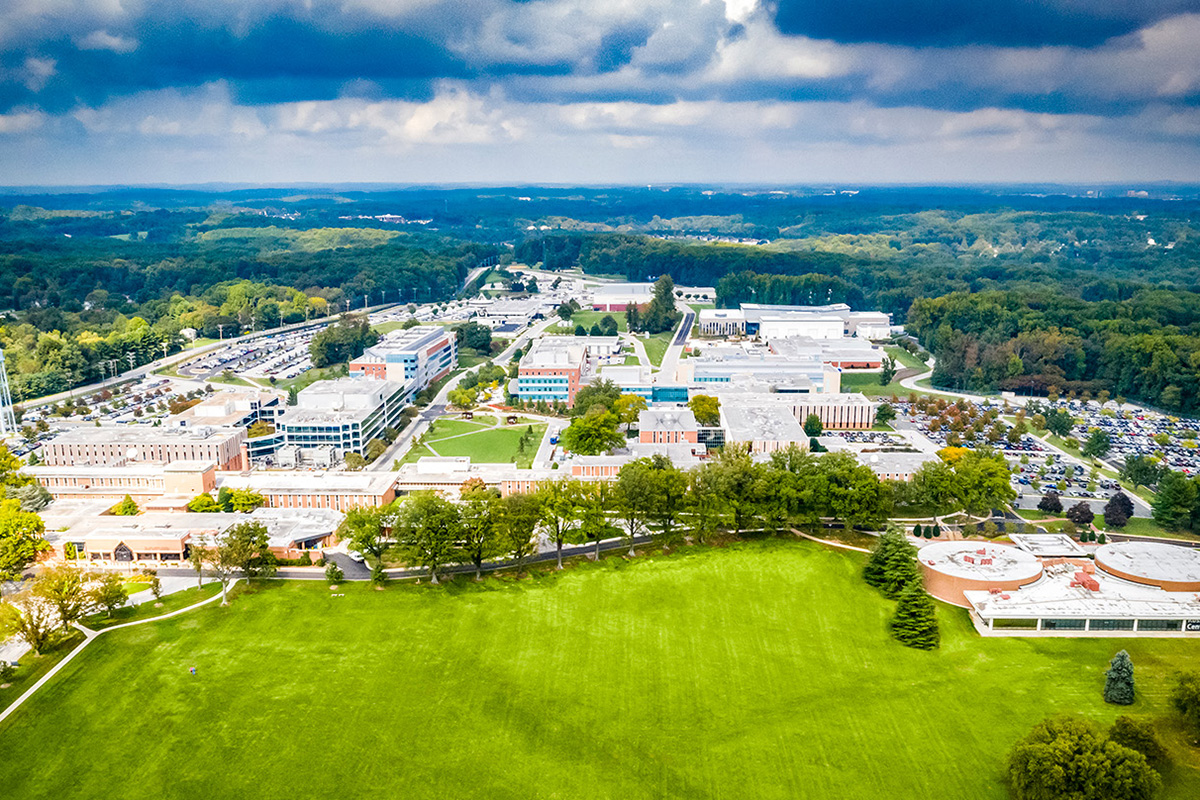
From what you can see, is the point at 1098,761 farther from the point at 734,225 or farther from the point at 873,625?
the point at 734,225

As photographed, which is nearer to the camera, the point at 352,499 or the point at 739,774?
the point at 739,774

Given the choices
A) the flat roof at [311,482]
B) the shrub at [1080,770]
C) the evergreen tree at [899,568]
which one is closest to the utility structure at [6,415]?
the flat roof at [311,482]

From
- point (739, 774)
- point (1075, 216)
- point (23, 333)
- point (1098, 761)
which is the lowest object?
point (739, 774)

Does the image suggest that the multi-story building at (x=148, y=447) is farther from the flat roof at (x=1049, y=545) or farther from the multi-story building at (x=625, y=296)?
the multi-story building at (x=625, y=296)

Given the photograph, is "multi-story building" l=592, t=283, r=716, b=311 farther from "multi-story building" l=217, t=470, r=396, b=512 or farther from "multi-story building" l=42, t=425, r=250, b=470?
"multi-story building" l=217, t=470, r=396, b=512

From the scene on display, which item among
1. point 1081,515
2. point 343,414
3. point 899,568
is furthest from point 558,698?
point 343,414

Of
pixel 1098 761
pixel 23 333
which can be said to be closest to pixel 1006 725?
pixel 1098 761

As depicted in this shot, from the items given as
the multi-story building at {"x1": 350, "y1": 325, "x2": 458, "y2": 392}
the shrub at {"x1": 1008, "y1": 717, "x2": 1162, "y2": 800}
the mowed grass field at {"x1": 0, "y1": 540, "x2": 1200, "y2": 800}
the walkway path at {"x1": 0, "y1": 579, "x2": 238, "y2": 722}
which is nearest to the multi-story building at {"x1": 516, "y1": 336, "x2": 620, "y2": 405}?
the multi-story building at {"x1": 350, "y1": 325, "x2": 458, "y2": 392}
